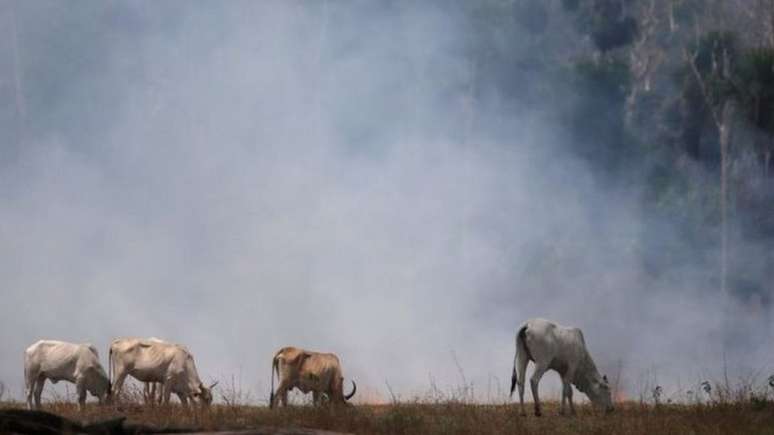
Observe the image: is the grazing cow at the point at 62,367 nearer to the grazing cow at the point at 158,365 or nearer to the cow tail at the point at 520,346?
the grazing cow at the point at 158,365

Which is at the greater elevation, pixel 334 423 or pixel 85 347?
pixel 85 347

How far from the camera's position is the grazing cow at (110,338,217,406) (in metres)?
→ 25.7

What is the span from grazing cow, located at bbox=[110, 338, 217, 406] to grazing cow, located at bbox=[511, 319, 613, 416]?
789 cm

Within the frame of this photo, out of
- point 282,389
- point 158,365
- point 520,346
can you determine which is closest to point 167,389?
point 158,365

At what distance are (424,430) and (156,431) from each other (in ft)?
16.0

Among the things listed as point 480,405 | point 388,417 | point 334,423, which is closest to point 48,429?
point 334,423

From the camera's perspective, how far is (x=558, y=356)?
74.7 feet

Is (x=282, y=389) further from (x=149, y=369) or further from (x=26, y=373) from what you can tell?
(x=26, y=373)

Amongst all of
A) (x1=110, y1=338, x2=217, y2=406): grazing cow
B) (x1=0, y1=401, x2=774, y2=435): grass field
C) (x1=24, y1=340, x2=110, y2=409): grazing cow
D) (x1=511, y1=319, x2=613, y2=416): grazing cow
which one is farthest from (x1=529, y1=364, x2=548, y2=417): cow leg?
(x1=24, y1=340, x2=110, y2=409): grazing cow

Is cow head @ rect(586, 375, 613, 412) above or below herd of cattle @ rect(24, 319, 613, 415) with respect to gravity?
below

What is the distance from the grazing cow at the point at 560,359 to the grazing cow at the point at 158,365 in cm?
789

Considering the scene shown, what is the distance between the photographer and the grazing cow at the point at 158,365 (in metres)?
25.7

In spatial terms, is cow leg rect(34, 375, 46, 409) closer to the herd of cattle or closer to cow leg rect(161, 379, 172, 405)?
the herd of cattle

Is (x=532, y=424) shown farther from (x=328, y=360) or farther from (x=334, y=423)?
(x=328, y=360)
